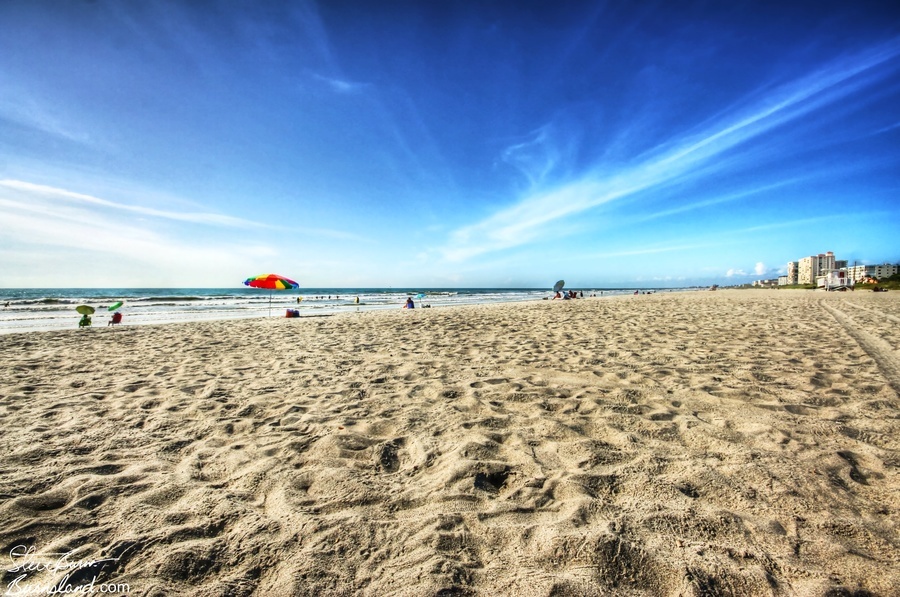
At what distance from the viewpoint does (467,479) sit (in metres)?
2.75

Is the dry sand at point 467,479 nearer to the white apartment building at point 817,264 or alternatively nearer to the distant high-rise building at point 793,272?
the white apartment building at point 817,264

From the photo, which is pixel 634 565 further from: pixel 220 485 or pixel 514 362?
pixel 514 362

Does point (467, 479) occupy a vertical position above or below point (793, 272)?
below

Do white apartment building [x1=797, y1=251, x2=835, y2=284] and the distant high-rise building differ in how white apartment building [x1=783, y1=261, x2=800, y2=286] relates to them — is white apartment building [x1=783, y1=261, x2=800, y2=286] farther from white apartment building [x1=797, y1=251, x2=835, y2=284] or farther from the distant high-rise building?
white apartment building [x1=797, y1=251, x2=835, y2=284]

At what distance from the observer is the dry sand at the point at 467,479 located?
192 centimetres

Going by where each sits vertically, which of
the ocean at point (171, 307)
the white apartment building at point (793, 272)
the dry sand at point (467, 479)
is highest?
the white apartment building at point (793, 272)

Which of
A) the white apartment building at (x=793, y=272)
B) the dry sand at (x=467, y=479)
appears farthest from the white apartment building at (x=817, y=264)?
the dry sand at (x=467, y=479)

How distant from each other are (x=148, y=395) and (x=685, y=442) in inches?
246

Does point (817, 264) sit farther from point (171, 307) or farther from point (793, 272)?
point (171, 307)

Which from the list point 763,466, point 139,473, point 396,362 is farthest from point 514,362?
point 139,473

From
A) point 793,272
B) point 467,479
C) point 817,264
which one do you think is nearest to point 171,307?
point 467,479

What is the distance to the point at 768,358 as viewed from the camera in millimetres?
5996

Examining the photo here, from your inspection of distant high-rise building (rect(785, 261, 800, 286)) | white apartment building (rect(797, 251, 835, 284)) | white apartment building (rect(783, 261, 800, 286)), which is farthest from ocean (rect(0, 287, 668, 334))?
distant high-rise building (rect(785, 261, 800, 286))

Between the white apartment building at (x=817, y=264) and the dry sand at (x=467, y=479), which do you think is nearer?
the dry sand at (x=467, y=479)
